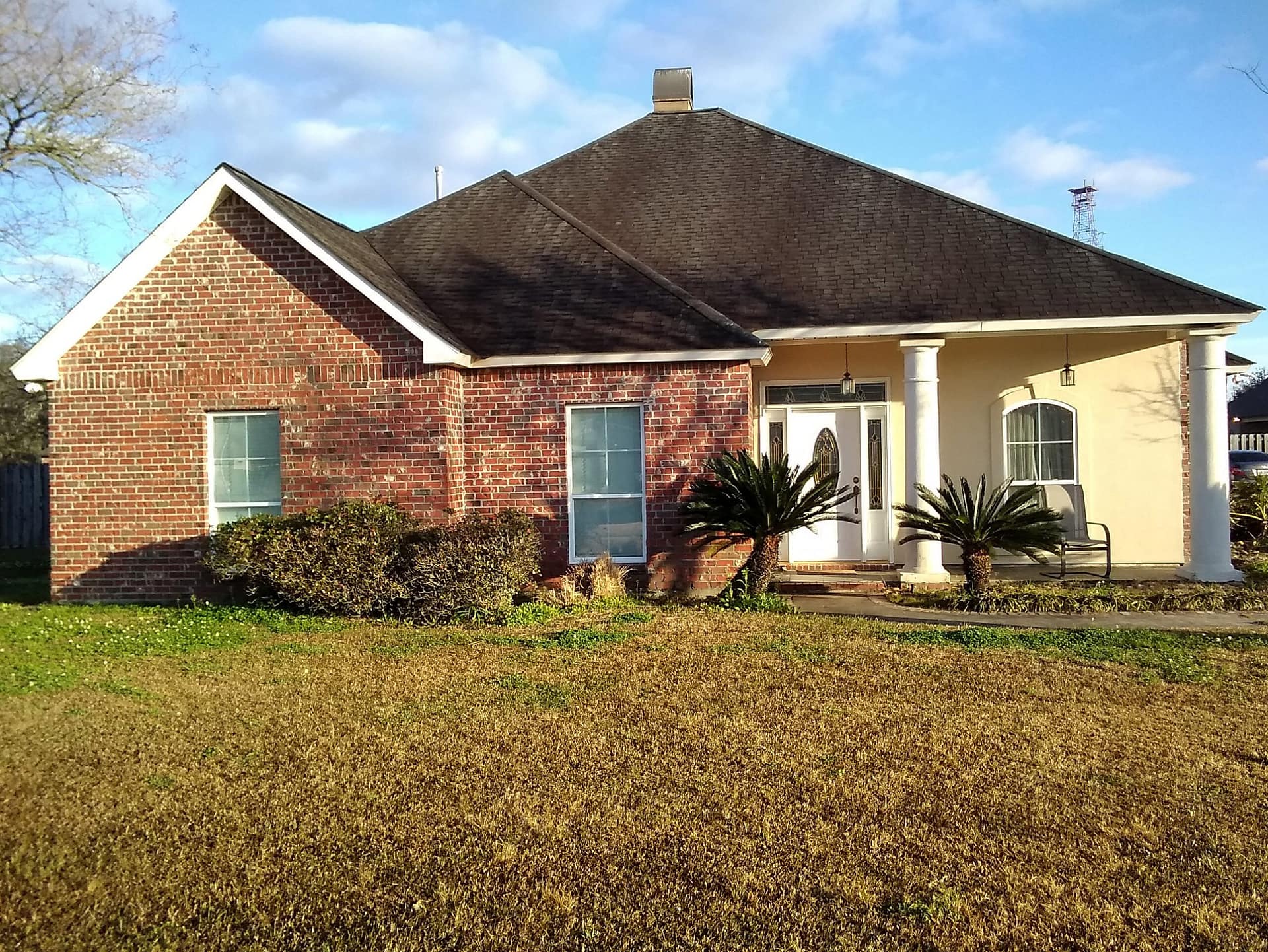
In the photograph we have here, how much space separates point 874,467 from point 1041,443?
2279 mm

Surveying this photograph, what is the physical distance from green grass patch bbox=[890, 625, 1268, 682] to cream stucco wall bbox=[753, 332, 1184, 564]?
412cm

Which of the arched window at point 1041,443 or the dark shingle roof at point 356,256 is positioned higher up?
the dark shingle roof at point 356,256

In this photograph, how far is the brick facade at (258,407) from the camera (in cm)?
1123

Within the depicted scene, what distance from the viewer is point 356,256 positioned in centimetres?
1209

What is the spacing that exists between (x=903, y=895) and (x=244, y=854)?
2.89 metres

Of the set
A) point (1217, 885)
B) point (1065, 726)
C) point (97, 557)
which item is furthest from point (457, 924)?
point (97, 557)

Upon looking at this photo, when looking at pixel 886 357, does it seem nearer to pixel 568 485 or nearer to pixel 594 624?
pixel 568 485

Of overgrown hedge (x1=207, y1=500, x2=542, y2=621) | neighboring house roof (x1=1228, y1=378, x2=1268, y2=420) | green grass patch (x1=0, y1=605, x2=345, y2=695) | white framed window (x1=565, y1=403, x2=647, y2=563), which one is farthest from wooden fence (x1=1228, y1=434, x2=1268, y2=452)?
green grass patch (x1=0, y1=605, x2=345, y2=695)

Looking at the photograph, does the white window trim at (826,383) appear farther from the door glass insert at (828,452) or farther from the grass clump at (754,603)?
the grass clump at (754,603)

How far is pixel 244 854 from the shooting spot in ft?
14.5

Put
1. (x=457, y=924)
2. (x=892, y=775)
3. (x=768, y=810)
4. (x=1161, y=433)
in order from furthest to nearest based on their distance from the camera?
(x=1161, y=433) < (x=892, y=775) < (x=768, y=810) < (x=457, y=924)

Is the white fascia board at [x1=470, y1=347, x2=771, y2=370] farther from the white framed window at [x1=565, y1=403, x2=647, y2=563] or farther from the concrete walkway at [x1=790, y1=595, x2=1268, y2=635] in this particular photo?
the concrete walkway at [x1=790, y1=595, x2=1268, y2=635]

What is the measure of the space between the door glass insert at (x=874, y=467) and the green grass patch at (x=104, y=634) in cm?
732

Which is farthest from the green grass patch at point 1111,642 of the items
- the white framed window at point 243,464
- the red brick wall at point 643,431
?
the white framed window at point 243,464
